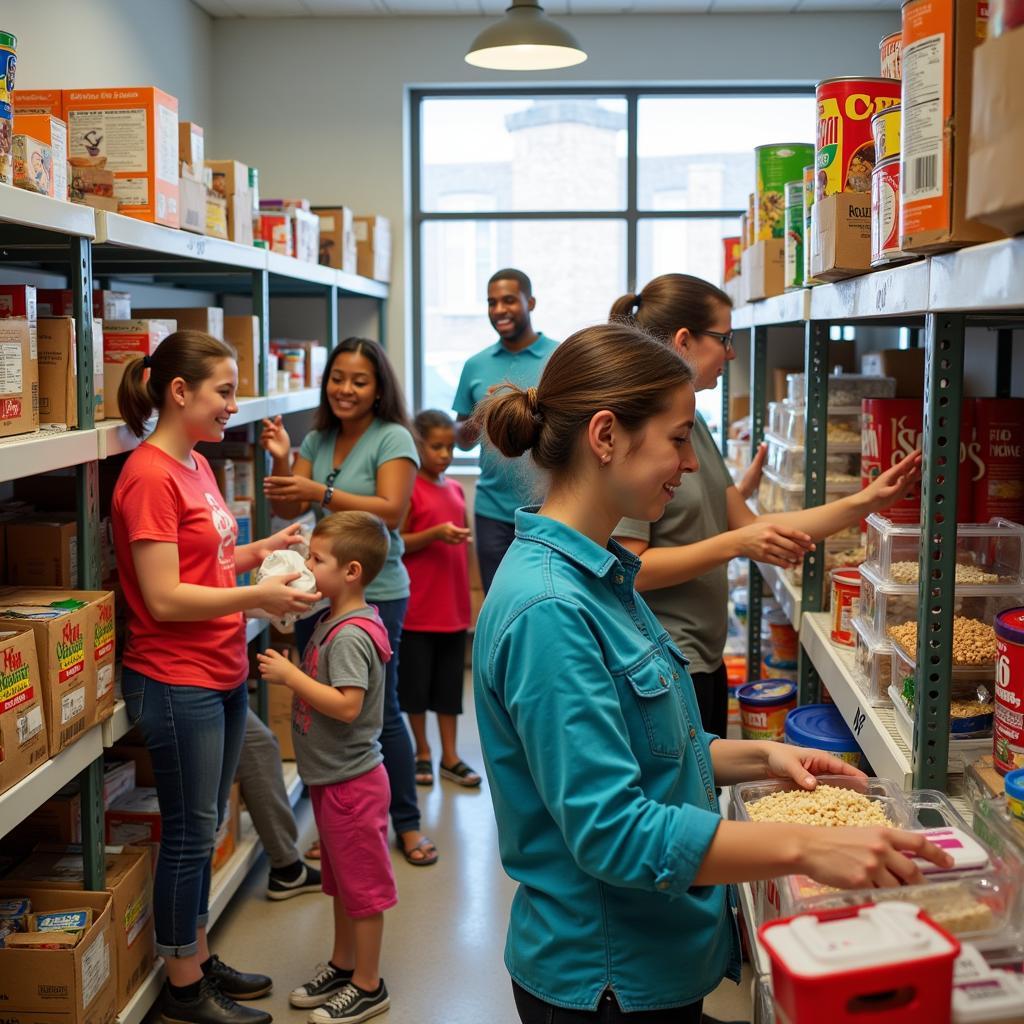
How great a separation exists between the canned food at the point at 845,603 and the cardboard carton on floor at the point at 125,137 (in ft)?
6.28

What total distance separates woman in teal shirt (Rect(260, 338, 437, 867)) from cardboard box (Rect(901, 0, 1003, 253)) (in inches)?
100

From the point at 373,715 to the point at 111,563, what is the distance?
0.78 meters

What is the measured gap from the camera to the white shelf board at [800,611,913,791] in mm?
1736

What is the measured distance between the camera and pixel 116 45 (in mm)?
5113

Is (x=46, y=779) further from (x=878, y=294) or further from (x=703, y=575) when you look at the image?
(x=878, y=294)

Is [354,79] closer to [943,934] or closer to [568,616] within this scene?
[568,616]

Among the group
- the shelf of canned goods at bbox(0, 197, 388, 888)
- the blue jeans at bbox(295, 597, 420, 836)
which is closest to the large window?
the blue jeans at bbox(295, 597, 420, 836)

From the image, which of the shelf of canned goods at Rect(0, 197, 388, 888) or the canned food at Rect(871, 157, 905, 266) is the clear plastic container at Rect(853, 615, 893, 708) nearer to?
the canned food at Rect(871, 157, 905, 266)

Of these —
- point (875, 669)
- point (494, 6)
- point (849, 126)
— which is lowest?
point (875, 669)

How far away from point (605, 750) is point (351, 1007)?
6.55ft

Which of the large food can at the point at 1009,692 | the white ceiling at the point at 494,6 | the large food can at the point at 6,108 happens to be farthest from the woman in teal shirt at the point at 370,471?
the white ceiling at the point at 494,6

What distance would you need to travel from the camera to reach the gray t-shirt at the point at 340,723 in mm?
2889

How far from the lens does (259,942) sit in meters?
3.37

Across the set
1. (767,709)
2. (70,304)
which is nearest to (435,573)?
(767,709)
